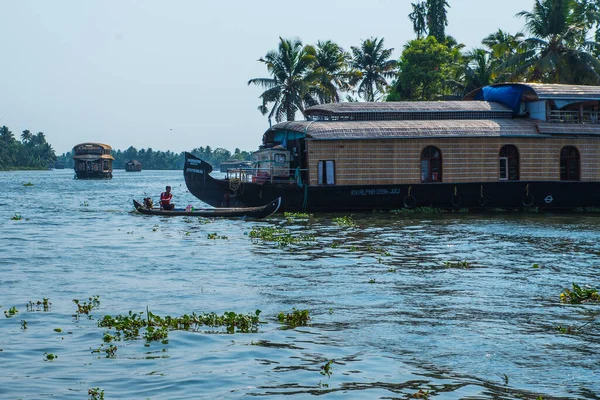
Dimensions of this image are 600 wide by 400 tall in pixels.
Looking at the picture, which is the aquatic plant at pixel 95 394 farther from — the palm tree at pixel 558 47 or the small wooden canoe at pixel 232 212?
the palm tree at pixel 558 47

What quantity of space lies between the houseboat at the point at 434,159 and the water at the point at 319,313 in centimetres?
779

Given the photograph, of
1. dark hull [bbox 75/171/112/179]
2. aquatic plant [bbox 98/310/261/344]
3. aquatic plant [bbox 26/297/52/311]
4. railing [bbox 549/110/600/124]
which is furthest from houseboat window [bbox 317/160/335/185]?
dark hull [bbox 75/171/112/179]

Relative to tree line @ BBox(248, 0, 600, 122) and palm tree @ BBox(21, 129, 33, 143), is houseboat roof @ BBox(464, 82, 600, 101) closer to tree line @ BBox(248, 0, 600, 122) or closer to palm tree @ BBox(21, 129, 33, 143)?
tree line @ BBox(248, 0, 600, 122)

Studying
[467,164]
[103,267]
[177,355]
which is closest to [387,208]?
[467,164]

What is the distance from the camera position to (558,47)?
45062 mm

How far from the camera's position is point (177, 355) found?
10.1 m

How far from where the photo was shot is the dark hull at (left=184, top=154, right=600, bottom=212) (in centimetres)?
3247

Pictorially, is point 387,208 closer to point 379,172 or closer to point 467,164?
point 379,172

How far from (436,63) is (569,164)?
67.0 ft

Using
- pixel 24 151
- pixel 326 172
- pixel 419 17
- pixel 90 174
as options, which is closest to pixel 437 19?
pixel 419 17

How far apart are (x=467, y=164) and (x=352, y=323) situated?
74.7ft

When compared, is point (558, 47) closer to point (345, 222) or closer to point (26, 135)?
point (345, 222)

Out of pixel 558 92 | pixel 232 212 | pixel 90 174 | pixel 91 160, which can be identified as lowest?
pixel 232 212

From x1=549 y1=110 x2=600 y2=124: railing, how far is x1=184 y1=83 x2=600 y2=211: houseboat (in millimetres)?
53
